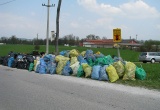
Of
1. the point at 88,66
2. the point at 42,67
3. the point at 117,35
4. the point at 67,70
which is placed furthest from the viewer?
the point at 42,67

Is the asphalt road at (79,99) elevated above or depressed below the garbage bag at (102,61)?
below

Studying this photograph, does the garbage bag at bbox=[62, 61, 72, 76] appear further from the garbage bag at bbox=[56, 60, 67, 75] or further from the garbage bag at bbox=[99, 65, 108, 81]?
the garbage bag at bbox=[99, 65, 108, 81]

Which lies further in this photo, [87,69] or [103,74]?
[87,69]

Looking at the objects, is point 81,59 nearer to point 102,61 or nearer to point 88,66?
point 88,66

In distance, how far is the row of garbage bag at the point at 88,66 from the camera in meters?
12.9

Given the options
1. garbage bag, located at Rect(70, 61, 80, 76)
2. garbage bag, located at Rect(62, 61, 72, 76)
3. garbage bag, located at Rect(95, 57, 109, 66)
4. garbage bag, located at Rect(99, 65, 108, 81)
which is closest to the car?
garbage bag, located at Rect(62, 61, 72, 76)

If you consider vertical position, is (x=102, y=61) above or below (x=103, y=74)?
above

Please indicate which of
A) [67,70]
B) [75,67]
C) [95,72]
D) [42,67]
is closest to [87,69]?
[95,72]

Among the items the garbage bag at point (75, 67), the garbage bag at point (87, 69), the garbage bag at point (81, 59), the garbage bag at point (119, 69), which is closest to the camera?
the garbage bag at point (119, 69)

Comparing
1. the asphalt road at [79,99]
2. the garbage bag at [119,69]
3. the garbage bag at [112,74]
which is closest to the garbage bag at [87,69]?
the garbage bag at [112,74]

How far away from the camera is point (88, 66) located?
47.8 ft

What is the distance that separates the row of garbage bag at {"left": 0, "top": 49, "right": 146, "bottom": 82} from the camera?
1293 centimetres

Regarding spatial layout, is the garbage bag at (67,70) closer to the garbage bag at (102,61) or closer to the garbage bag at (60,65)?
the garbage bag at (60,65)

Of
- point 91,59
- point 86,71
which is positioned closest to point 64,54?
point 91,59
